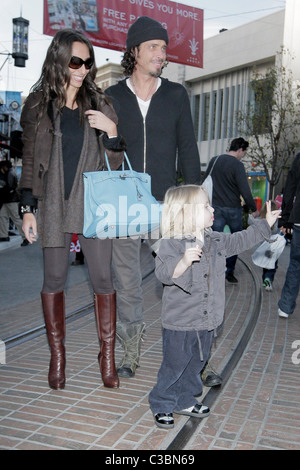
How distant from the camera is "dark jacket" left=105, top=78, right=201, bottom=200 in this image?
358cm

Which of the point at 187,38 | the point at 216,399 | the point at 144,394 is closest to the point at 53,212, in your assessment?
the point at 144,394

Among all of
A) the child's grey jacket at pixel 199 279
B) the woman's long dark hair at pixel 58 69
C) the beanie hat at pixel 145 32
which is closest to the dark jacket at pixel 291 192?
the beanie hat at pixel 145 32

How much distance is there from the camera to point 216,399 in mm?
3311

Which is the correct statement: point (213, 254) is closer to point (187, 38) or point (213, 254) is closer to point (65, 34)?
point (65, 34)

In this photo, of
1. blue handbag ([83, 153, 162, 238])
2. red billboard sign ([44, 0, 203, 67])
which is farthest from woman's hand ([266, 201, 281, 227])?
red billboard sign ([44, 0, 203, 67])

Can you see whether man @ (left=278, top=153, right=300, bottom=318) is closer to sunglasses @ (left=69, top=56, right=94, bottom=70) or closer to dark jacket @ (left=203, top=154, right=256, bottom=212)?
dark jacket @ (left=203, top=154, right=256, bottom=212)

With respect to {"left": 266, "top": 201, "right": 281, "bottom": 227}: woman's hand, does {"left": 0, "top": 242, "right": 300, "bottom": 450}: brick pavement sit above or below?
below

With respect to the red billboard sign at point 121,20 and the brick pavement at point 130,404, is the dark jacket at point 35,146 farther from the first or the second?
the red billboard sign at point 121,20

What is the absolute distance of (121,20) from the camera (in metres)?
14.0

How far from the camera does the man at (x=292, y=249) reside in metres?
5.59

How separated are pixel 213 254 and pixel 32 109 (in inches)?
52.9

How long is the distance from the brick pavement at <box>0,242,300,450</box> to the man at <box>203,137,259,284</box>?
3.08m

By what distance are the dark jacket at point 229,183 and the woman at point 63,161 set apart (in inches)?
174

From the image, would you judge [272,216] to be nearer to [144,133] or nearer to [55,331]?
[144,133]
